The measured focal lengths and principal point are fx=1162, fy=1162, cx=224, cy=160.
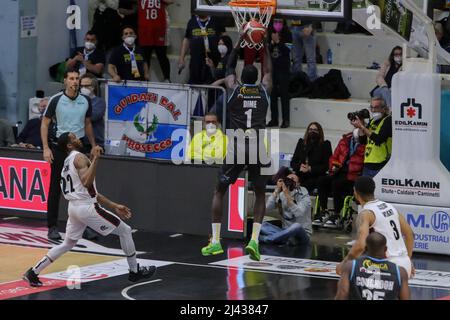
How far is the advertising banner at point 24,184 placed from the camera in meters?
18.8

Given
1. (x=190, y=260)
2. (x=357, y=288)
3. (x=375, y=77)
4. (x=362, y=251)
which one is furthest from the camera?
(x=375, y=77)

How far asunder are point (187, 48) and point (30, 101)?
318 cm

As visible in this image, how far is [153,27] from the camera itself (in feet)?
74.9

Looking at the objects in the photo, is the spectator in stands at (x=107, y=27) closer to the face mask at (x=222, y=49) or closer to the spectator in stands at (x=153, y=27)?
the spectator in stands at (x=153, y=27)

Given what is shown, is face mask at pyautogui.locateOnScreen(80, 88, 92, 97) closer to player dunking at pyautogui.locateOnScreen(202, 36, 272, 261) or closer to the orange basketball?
the orange basketball

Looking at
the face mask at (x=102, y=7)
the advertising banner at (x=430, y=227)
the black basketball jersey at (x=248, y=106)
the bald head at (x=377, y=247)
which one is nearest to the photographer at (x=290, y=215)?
the advertising banner at (x=430, y=227)

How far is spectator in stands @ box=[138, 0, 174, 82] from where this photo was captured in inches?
898

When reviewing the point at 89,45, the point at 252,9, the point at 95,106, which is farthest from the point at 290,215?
the point at 89,45

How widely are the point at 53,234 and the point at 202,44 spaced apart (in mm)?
6106

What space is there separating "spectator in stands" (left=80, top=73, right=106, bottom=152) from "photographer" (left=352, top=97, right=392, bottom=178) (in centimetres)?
443

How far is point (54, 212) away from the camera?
56.2ft

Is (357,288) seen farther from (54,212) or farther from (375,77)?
(375,77)

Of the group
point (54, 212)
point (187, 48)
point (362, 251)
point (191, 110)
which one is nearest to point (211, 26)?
point (187, 48)
